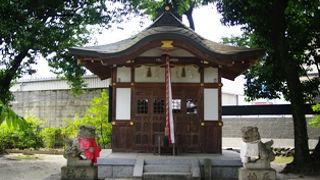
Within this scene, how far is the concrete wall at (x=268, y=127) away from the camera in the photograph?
906 inches

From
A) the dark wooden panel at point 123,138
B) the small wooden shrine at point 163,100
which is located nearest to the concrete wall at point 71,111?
the small wooden shrine at point 163,100

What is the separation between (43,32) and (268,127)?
47.8ft

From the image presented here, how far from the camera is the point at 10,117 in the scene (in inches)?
118

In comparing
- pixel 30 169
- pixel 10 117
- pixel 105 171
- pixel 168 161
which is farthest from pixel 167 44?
pixel 10 117

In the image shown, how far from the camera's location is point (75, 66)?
59.3ft

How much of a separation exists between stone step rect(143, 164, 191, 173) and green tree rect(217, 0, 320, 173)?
15.6 feet

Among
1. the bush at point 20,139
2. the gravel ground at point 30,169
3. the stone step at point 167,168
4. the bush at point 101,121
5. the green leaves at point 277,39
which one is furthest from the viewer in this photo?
the bush at point 20,139

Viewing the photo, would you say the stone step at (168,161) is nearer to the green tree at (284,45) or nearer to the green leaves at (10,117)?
the green tree at (284,45)

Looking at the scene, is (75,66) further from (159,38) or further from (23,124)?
(23,124)

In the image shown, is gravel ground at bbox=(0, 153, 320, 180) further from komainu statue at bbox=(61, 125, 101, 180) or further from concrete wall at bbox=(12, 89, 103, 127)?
concrete wall at bbox=(12, 89, 103, 127)

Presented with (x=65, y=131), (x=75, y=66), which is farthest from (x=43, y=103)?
(x=75, y=66)

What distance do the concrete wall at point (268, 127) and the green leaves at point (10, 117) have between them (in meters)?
21.4

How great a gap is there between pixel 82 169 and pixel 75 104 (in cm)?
1600

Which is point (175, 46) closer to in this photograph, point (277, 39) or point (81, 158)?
point (277, 39)
